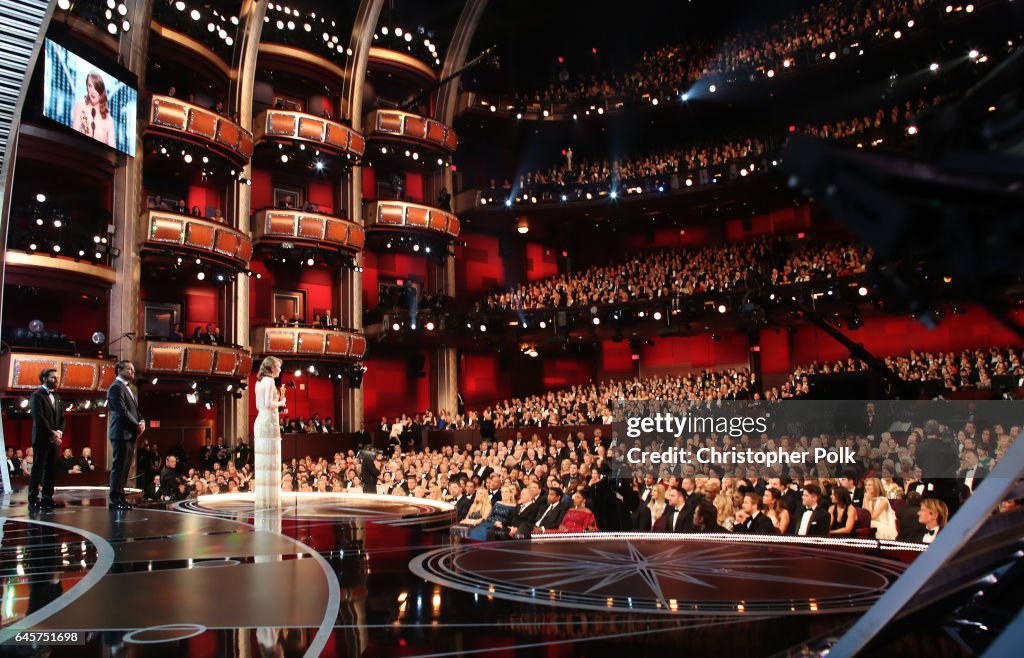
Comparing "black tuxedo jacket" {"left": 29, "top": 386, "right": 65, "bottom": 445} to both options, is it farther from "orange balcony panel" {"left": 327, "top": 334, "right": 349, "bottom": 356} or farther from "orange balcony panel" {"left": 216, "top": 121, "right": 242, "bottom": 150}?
"orange balcony panel" {"left": 327, "top": 334, "right": 349, "bottom": 356}

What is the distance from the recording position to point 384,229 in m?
27.6

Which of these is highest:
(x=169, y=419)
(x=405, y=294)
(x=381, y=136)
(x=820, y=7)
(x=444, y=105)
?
(x=820, y=7)

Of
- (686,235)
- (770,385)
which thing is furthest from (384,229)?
(770,385)

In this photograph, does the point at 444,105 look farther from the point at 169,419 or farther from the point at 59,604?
the point at 59,604

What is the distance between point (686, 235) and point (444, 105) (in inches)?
462

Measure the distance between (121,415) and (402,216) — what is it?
19720 mm

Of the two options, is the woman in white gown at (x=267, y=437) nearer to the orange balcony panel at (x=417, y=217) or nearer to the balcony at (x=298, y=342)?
the balcony at (x=298, y=342)

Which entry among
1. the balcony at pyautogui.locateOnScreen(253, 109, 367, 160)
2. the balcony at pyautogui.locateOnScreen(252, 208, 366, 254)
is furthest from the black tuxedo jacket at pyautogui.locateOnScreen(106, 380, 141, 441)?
the balcony at pyautogui.locateOnScreen(253, 109, 367, 160)

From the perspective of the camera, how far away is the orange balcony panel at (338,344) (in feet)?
81.3

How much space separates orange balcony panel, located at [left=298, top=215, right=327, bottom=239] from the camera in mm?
24625

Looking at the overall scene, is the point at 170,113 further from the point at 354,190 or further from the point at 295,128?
the point at 354,190

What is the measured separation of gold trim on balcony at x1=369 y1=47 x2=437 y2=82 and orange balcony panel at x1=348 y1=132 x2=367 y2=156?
12.5ft

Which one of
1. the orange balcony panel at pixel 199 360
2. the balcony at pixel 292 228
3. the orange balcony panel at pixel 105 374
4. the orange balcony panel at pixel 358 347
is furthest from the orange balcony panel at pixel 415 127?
the orange balcony panel at pixel 105 374

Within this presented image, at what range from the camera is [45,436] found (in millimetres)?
8609
